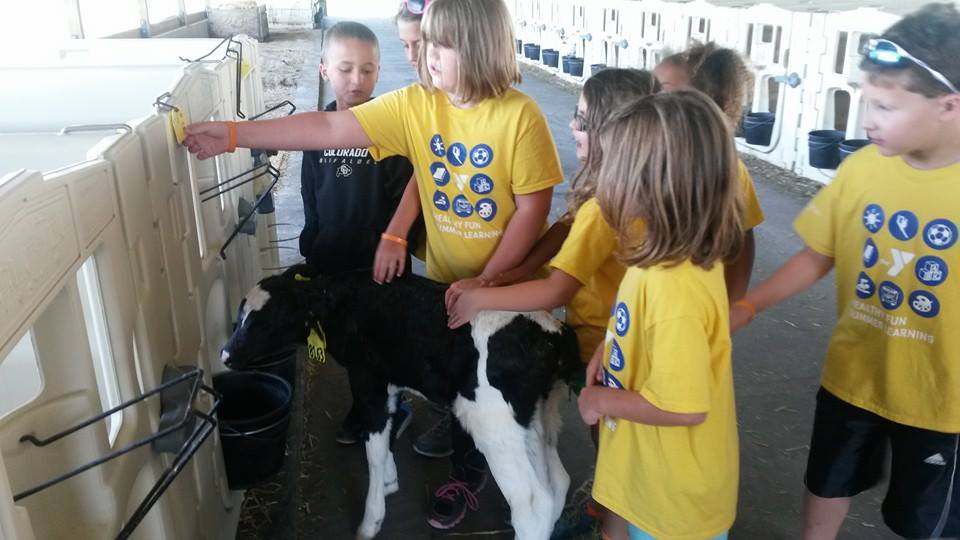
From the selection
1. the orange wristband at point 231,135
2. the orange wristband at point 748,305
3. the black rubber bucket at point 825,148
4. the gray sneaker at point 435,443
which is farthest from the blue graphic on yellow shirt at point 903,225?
the black rubber bucket at point 825,148

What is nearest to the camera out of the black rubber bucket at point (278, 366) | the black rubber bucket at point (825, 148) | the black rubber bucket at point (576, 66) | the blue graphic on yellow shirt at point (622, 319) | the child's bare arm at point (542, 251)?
the blue graphic on yellow shirt at point (622, 319)

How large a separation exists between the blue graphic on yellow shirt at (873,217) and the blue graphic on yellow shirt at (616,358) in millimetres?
686

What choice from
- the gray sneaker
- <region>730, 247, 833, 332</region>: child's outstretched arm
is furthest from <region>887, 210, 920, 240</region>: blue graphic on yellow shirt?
Answer: the gray sneaker

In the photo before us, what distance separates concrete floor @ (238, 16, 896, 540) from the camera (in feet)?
8.54

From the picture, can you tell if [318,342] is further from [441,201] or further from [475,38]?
[475,38]

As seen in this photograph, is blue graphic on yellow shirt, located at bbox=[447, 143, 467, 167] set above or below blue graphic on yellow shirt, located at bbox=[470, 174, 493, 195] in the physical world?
above

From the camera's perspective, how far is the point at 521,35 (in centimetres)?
1666

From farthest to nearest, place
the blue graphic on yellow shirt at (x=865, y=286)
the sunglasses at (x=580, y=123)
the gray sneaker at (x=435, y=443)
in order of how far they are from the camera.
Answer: the gray sneaker at (x=435, y=443)
the sunglasses at (x=580, y=123)
the blue graphic on yellow shirt at (x=865, y=286)

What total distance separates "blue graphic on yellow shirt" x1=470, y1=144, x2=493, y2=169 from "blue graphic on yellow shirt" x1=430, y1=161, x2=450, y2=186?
0.10 metres

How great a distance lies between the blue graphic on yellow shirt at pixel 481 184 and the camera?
2279 mm

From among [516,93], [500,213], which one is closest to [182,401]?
[500,213]

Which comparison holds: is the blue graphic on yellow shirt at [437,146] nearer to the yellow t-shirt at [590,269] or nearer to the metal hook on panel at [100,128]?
the yellow t-shirt at [590,269]

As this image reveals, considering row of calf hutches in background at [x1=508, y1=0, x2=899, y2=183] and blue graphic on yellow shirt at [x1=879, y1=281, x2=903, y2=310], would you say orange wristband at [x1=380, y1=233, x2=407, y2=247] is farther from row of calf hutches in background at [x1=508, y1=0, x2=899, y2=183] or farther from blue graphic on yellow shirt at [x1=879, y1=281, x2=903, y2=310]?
row of calf hutches in background at [x1=508, y1=0, x2=899, y2=183]

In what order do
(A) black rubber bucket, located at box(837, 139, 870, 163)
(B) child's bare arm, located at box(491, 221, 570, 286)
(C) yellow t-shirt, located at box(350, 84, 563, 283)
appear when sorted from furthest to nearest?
(A) black rubber bucket, located at box(837, 139, 870, 163) → (B) child's bare arm, located at box(491, 221, 570, 286) → (C) yellow t-shirt, located at box(350, 84, 563, 283)
